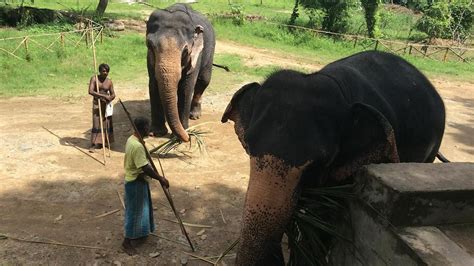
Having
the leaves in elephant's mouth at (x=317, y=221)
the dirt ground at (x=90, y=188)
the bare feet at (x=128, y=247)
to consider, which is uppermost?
the leaves in elephant's mouth at (x=317, y=221)

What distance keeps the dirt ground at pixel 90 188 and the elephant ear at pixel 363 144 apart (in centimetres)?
206

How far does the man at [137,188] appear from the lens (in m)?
4.29

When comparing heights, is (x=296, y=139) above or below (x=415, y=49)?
above

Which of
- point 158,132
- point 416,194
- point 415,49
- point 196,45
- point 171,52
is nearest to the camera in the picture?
point 416,194

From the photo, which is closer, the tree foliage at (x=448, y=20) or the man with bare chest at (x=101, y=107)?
the man with bare chest at (x=101, y=107)

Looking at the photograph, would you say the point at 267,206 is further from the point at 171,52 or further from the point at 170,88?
the point at 171,52

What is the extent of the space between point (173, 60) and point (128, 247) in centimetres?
318

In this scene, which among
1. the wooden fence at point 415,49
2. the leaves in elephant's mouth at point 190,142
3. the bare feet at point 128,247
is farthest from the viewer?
the wooden fence at point 415,49

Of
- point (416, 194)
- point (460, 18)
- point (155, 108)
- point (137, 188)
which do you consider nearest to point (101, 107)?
point (155, 108)

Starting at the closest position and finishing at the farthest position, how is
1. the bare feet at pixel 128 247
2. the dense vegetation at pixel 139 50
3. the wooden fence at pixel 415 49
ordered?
the bare feet at pixel 128 247, the dense vegetation at pixel 139 50, the wooden fence at pixel 415 49

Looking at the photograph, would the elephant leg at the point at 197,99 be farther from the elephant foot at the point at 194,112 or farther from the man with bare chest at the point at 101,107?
the man with bare chest at the point at 101,107

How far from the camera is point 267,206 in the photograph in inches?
99.1

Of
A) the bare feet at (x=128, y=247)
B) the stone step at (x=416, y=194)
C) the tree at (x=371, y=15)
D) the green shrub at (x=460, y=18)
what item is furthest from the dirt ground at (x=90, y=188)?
the green shrub at (x=460, y=18)

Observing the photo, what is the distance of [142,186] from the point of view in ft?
14.8
